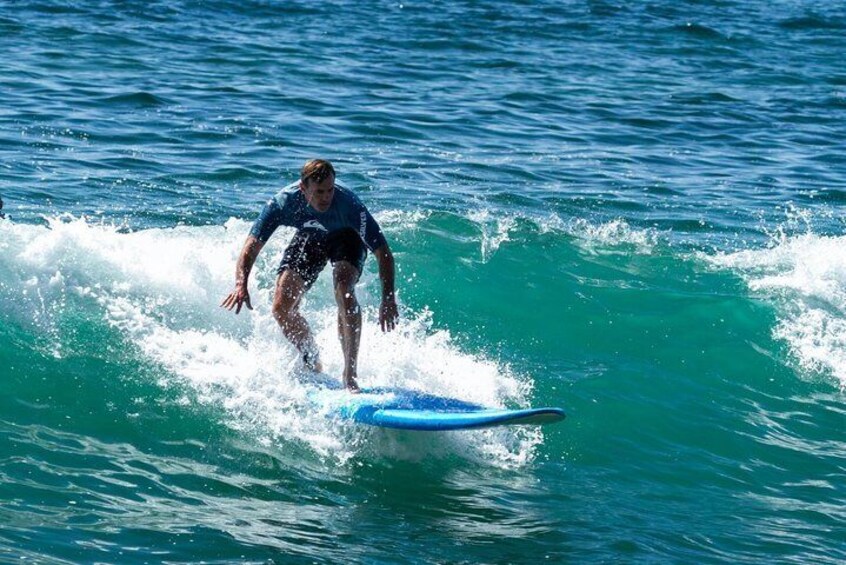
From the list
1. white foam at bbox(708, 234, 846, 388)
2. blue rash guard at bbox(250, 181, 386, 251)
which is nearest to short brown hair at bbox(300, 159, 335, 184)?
blue rash guard at bbox(250, 181, 386, 251)

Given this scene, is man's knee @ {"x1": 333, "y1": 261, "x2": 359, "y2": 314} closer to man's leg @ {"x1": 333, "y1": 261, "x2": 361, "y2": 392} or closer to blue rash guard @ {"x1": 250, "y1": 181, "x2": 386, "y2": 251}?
man's leg @ {"x1": 333, "y1": 261, "x2": 361, "y2": 392}

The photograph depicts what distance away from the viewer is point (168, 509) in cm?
746

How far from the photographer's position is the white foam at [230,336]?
870 centimetres

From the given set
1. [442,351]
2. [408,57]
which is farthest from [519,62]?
[442,351]

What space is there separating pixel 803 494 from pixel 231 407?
3.71m

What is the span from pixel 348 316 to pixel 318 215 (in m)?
0.70

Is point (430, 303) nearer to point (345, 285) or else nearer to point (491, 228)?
point (491, 228)

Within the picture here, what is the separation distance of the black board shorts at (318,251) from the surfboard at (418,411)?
86cm

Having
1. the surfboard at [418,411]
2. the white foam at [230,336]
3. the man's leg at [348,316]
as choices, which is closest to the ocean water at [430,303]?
the white foam at [230,336]

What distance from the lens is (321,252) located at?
917 centimetres

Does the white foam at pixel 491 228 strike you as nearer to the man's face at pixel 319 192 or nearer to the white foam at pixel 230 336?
the white foam at pixel 230 336

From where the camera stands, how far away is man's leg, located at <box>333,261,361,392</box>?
355 inches

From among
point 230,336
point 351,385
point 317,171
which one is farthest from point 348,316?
point 230,336

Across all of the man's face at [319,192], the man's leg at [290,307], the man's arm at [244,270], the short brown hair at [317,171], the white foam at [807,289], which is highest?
the short brown hair at [317,171]
